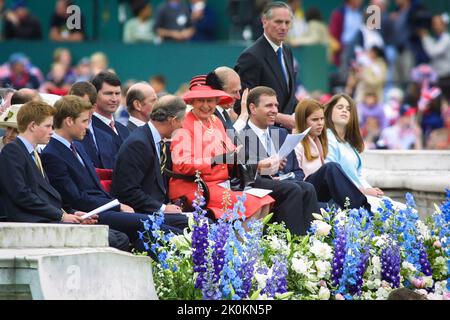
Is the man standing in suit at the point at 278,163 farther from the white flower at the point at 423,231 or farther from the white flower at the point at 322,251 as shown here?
the white flower at the point at 322,251

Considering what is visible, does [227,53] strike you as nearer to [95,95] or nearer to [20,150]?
[95,95]

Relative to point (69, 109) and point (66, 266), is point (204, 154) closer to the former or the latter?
point (69, 109)

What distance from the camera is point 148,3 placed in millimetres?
23078

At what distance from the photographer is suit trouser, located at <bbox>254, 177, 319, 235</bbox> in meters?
11.5

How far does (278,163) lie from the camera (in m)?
11.5

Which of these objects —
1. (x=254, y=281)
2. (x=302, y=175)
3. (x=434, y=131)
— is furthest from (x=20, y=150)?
(x=434, y=131)

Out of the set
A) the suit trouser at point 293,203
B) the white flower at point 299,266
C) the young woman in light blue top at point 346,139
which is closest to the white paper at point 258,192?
the suit trouser at point 293,203

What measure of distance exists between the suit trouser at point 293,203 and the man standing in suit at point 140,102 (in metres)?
1.29

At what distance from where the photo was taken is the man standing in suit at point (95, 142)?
11.7m

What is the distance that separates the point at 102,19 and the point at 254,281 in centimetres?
1460

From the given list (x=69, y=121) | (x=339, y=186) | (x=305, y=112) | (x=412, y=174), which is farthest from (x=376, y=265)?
(x=412, y=174)

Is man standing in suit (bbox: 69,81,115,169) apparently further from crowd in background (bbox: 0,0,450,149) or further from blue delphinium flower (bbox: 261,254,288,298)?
crowd in background (bbox: 0,0,450,149)

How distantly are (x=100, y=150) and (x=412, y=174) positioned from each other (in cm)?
359

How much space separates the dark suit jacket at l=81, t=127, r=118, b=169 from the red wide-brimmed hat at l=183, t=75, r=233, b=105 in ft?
2.53
